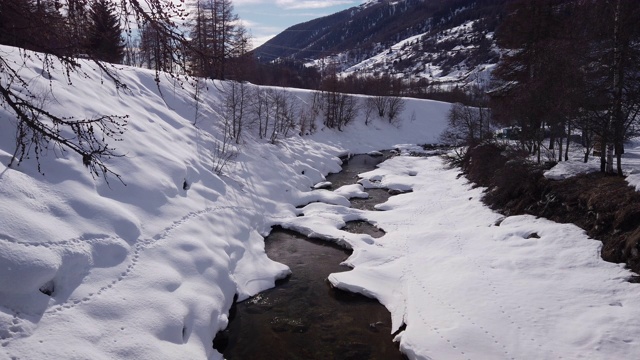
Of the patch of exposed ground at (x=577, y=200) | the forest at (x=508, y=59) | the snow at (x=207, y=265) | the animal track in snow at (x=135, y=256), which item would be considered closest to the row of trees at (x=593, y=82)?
the forest at (x=508, y=59)

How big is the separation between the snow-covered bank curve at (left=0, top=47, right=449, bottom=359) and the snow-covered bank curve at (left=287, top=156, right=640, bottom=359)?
3.38m

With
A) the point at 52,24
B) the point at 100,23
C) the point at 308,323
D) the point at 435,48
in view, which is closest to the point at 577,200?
the point at 308,323

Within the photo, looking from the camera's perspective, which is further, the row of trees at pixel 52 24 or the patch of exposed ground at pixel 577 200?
the patch of exposed ground at pixel 577 200

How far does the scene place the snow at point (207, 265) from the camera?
21.5 ft

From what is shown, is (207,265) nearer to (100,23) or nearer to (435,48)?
(100,23)

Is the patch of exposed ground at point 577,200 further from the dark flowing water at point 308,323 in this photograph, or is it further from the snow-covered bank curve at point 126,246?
the snow-covered bank curve at point 126,246

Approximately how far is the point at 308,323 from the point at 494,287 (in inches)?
189

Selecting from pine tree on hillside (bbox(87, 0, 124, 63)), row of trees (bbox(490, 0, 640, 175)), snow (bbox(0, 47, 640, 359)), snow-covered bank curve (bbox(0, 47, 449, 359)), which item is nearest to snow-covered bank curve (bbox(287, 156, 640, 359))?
snow (bbox(0, 47, 640, 359))

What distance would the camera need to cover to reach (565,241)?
1095cm

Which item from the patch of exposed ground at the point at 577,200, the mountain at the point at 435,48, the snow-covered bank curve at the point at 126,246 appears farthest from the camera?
the mountain at the point at 435,48

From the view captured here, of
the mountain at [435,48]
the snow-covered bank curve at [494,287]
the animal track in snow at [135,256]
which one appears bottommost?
the snow-covered bank curve at [494,287]

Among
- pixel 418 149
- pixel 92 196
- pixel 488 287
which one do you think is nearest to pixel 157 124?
pixel 92 196

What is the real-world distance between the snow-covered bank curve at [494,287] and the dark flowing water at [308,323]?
480 mm

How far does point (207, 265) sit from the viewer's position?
402 inches
